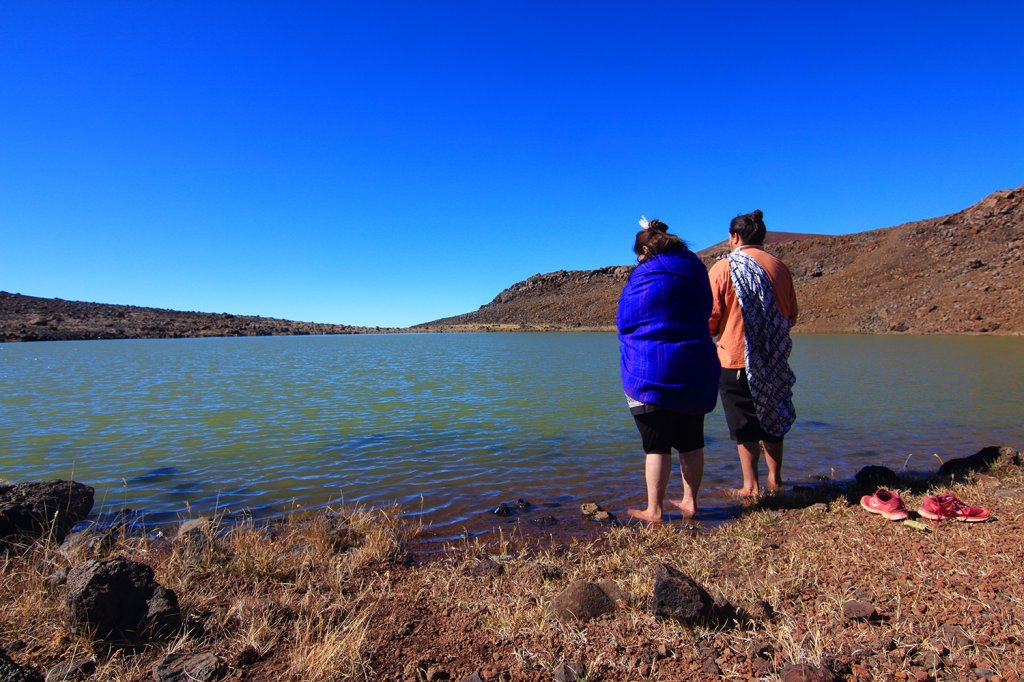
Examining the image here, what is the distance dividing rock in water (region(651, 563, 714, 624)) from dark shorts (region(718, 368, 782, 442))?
7.41 feet

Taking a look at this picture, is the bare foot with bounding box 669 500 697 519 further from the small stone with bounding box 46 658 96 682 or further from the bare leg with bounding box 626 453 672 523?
the small stone with bounding box 46 658 96 682

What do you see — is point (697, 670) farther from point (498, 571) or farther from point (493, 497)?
point (493, 497)

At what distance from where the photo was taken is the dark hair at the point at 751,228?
445 centimetres

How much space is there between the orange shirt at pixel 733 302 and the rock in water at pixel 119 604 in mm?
3751

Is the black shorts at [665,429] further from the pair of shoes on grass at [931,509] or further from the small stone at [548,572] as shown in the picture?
the pair of shoes on grass at [931,509]

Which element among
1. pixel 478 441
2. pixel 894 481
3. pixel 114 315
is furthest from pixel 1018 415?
pixel 114 315

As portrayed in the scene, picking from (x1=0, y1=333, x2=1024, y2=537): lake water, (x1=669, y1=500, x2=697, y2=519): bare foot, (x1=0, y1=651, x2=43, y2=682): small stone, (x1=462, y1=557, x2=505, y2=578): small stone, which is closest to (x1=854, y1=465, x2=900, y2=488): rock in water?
(x1=0, y1=333, x2=1024, y2=537): lake water

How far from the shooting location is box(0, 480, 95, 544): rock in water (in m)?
3.62

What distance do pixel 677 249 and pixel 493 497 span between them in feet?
9.05

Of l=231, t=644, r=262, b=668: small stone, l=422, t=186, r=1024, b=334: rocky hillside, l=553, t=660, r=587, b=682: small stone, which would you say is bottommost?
l=231, t=644, r=262, b=668: small stone

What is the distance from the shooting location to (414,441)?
7.28 meters

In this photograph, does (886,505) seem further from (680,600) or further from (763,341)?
(680,600)

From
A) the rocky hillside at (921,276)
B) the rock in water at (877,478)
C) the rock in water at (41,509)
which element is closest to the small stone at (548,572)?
the rock in water at (877,478)

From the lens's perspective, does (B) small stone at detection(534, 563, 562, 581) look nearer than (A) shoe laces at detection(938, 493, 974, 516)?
Yes
